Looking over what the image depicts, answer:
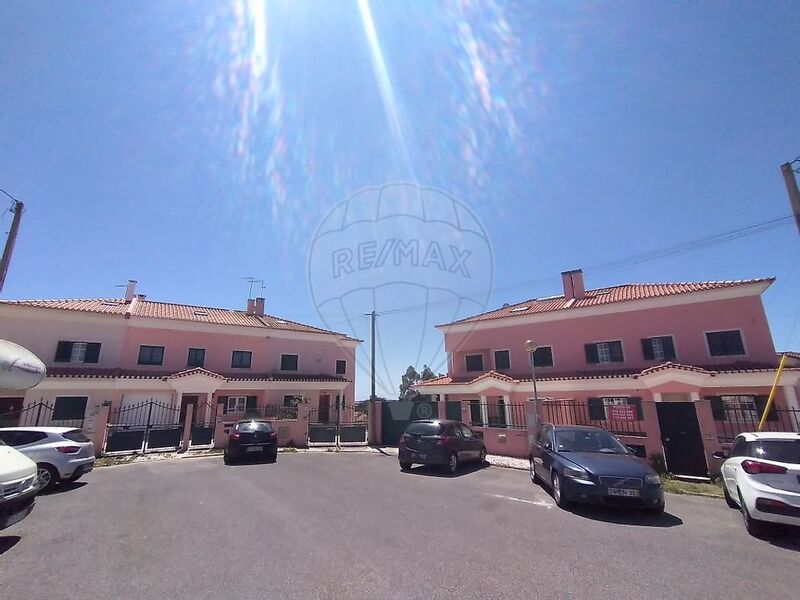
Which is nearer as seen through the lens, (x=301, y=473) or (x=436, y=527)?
(x=436, y=527)

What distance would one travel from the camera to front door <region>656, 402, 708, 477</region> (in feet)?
33.0

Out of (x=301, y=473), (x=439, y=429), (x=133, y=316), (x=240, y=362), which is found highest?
(x=133, y=316)

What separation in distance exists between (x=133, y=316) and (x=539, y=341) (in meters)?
24.3

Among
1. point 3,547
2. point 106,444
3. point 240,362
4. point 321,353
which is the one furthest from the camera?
point 321,353

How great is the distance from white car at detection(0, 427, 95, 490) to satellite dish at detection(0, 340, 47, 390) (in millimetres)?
3331

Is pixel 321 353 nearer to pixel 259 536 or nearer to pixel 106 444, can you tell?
pixel 106 444

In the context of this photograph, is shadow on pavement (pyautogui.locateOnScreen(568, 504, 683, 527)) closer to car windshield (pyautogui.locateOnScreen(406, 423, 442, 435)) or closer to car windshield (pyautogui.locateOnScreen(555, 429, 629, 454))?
car windshield (pyautogui.locateOnScreen(555, 429, 629, 454))

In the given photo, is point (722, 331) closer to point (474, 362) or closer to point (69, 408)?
point (474, 362)

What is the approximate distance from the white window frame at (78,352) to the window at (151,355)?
2.68 m

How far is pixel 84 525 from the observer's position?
582 cm

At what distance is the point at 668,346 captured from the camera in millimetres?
17672

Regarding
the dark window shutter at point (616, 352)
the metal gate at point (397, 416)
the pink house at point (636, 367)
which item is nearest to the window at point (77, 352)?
the metal gate at point (397, 416)

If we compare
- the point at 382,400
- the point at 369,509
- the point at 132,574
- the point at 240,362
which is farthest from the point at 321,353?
the point at 132,574

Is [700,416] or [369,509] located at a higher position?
[700,416]
